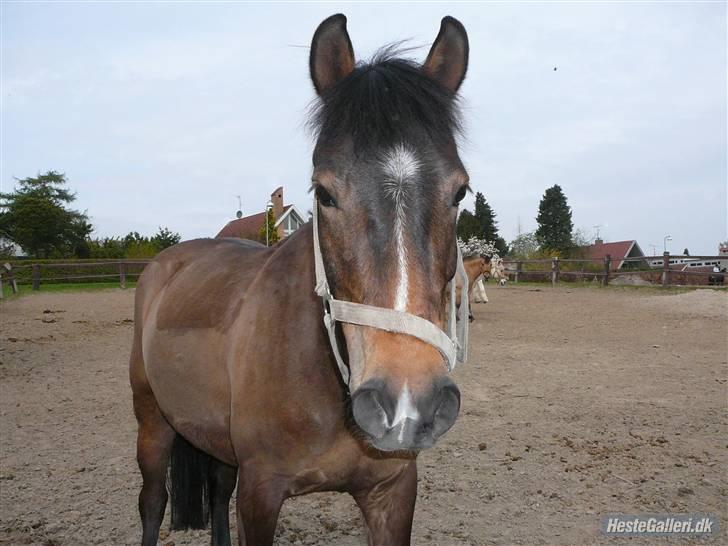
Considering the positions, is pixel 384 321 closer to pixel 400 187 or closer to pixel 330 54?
pixel 400 187

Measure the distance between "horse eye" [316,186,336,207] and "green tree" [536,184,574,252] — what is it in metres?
54.4

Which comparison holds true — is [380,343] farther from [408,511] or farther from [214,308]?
[214,308]

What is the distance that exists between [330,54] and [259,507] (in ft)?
5.48

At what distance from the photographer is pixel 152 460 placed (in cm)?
314

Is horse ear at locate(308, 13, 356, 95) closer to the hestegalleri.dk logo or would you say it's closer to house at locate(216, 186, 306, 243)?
the hestegalleri.dk logo

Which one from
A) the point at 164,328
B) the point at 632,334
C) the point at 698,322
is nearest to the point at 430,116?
the point at 164,328

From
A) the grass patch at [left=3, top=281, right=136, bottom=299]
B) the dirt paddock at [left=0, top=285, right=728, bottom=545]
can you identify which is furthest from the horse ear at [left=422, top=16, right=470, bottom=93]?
the grass patch at [left=3, top=281, right=136, bottom=299]

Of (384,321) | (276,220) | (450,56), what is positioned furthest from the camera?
(276,220)

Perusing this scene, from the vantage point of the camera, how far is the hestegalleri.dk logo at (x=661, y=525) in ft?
10.6

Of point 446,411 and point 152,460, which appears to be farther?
point 152,460

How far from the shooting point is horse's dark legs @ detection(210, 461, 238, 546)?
10.5 ft

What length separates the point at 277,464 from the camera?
200 centimetres

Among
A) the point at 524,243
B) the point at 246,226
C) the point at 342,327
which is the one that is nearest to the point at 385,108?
the point at 342,327

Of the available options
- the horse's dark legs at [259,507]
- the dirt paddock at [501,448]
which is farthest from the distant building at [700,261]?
the horse's dark legs at [259,507]
